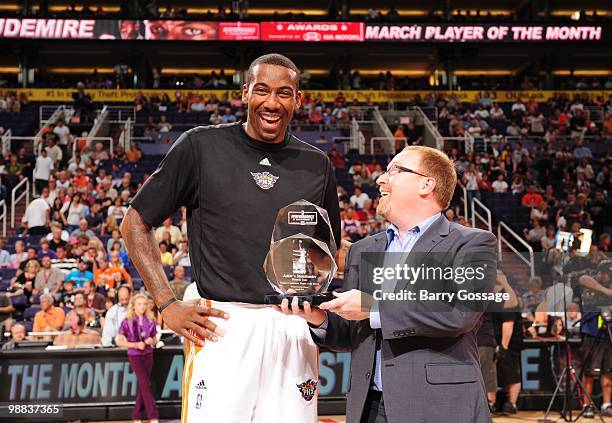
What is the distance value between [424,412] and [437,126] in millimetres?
19296

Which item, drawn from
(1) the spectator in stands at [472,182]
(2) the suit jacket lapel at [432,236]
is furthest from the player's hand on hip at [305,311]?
(1) the spectator in stands at [472,182]

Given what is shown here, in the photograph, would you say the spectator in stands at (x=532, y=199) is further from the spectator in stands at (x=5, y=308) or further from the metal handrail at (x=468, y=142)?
the spectator in stands at (x=5, y=308)

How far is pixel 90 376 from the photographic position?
307 inches

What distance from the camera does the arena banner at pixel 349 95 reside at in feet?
77.3

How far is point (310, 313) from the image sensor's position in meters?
2.43

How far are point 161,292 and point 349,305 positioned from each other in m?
0.70

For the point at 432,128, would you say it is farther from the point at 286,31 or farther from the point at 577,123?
the point at 286,31

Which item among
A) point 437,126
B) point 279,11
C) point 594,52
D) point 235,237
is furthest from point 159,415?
point 594,52

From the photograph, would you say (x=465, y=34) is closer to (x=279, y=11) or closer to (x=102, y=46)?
(x=279, y=11)

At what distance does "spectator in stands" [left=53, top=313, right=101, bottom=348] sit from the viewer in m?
8.16

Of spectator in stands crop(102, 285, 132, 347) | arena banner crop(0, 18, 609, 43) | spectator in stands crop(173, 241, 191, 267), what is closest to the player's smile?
spectator in stands crop(102, 285, 132, 347)

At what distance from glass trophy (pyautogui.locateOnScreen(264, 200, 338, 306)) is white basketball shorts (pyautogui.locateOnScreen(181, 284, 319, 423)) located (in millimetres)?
158

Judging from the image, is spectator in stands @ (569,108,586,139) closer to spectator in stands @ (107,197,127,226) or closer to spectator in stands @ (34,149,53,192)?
spectator in stands @ (107,197,127,226)

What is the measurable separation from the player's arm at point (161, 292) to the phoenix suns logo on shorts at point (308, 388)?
35 cm
